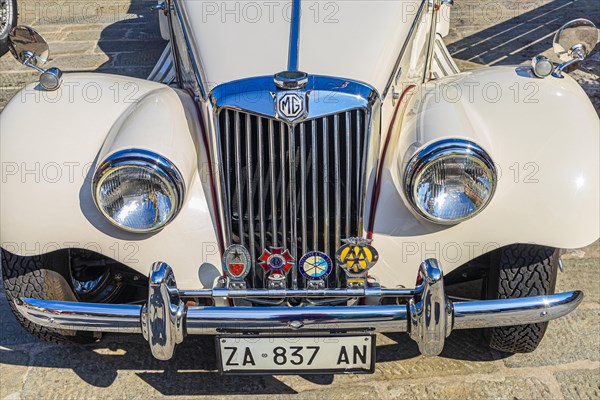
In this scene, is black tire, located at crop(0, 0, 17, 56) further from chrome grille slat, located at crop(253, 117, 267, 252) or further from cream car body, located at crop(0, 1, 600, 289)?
chrome grille slat, located at crop(253, 117, 267, 252)

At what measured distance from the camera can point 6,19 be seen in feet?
20.6

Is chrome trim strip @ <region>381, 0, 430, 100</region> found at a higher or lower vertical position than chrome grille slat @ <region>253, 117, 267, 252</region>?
higher

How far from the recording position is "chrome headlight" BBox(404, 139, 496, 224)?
2.23 m

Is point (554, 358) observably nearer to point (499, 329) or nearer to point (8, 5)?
point (499, 329)

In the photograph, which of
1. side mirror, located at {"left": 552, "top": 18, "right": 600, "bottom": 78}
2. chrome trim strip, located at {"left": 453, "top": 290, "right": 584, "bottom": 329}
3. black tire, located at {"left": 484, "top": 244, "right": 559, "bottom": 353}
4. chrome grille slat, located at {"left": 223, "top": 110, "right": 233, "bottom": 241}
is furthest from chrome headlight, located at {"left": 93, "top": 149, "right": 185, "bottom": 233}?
side mirror, located at {"left": 552, "top": 18, "right": 600, "bottom": 78}

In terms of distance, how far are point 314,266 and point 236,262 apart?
27cm

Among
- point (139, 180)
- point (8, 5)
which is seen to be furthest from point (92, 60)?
point (139, 180)

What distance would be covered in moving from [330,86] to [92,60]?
4.06 m

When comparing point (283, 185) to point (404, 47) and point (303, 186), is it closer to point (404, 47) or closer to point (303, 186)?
point (303, 186)

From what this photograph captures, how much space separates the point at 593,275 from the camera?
3.30 m

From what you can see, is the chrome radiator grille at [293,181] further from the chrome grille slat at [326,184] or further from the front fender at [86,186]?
the front fender at [86,186]

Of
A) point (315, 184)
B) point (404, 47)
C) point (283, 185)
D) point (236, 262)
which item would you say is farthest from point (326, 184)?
point (404, 47)

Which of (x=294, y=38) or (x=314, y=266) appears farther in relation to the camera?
(x=294, y=38)

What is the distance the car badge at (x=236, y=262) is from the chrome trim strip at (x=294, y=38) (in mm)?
747
